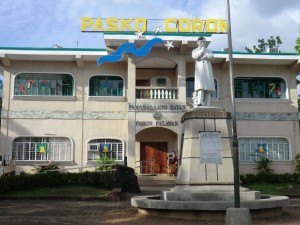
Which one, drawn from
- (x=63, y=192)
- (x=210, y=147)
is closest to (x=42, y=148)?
(x=63, y=192)

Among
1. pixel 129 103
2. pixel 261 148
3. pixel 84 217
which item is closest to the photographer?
pixel 84 217

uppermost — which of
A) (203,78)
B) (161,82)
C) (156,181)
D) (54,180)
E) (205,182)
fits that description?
A: (161,82)

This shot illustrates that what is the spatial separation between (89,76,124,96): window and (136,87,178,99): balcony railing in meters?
1.78

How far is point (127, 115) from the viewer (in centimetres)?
2245

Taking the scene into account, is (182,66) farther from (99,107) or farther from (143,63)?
(99,107)

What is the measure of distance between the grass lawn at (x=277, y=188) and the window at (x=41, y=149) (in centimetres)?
1042

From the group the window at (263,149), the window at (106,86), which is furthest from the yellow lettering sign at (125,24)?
the window at (263,149)

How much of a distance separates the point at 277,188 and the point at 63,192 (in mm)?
10180

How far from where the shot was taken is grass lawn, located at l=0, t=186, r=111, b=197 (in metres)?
15.9

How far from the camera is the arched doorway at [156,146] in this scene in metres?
23.1

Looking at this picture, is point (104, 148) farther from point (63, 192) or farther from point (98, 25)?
point (98, 25)

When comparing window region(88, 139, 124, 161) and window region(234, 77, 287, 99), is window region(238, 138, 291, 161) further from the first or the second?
window region(88, 139, 124, 161)

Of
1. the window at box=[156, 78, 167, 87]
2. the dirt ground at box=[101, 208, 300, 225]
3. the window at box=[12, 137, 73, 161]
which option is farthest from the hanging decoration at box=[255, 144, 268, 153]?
the dirt ground at box=[101, 208, 300, 225]

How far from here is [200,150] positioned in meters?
10.5
